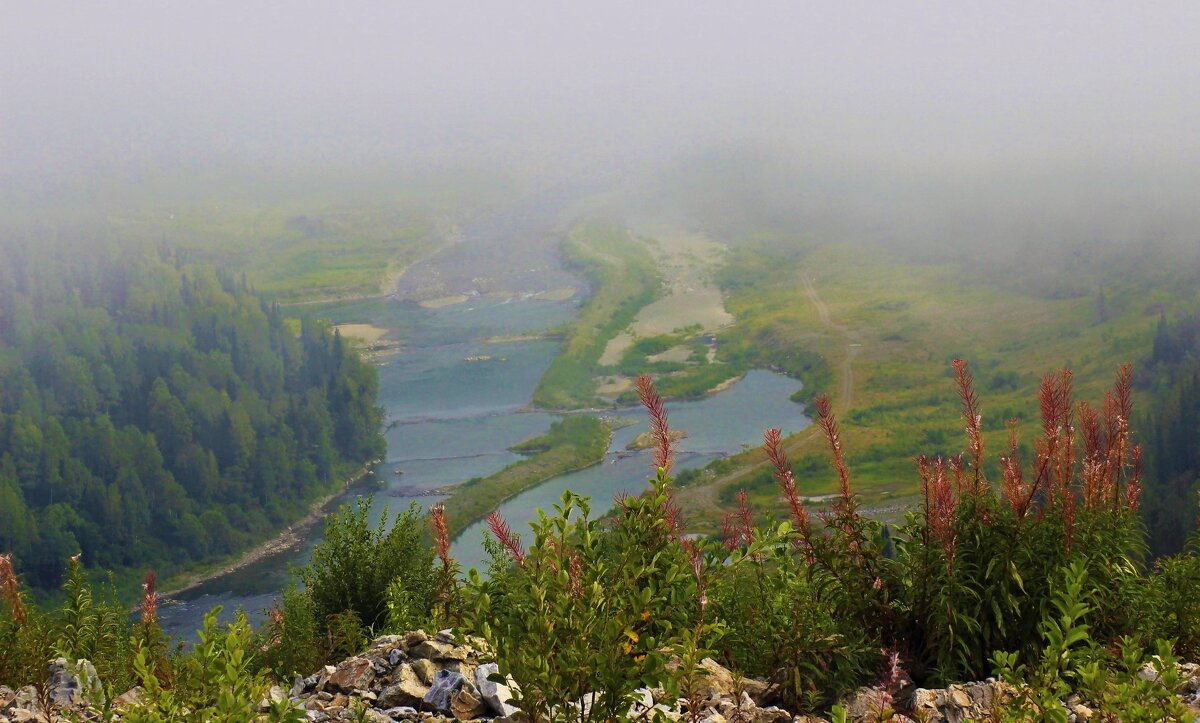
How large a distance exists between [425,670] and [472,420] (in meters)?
106

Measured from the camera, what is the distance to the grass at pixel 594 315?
400ft

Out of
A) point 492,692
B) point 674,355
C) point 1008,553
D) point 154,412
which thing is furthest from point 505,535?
point 674,355

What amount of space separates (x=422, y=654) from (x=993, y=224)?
649ft

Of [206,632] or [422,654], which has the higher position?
[206,632]

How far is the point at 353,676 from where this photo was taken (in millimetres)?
8461

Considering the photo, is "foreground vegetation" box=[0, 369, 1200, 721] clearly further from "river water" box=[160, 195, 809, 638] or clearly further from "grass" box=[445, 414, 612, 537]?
"grass" box=[445, 414, 612, 537]

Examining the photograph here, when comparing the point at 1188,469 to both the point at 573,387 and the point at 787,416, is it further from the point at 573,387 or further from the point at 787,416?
the point at 573,387

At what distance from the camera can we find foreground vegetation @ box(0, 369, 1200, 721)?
5977 millimetres

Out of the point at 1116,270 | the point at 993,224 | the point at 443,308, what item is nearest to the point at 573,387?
the point at 443,308

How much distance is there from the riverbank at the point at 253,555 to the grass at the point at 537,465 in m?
10.6

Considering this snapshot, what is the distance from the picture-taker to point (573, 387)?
12350 centimetres

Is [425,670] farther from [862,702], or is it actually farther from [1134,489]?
[1134,489]

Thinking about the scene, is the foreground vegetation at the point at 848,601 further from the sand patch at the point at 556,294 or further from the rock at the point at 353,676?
the sand patch at the point at 556,294

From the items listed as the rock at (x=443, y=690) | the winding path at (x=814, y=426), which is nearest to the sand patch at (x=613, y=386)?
the winding path at (x=814, y=426)
